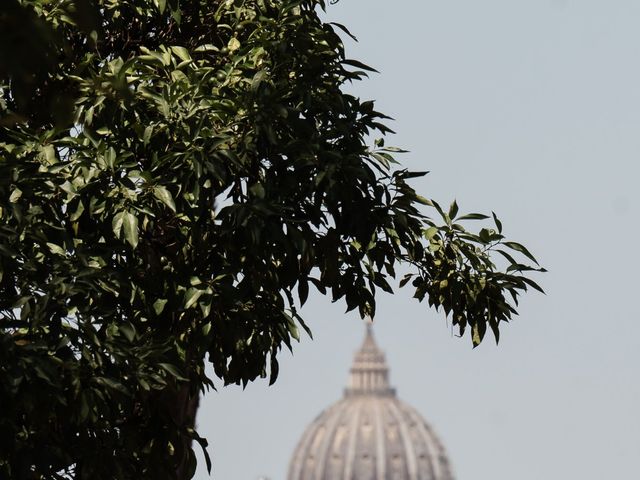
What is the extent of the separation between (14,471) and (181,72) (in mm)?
3864

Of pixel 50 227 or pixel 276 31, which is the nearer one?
pixel 50 227

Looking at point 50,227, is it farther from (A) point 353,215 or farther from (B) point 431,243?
(B) point 431,243

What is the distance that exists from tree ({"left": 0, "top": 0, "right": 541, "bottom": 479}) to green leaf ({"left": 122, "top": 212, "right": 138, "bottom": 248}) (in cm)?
2

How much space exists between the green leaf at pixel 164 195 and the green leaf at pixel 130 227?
26 cm

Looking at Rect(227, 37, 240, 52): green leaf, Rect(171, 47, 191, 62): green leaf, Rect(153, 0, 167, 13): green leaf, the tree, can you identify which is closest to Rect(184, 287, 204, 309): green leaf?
the tree

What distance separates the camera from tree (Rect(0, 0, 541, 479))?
12.6 m

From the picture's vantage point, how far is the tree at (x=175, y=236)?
41.4ft

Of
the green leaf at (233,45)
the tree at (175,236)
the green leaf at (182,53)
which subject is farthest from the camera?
the green leaf at (233,45)

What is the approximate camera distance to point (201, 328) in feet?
44.9

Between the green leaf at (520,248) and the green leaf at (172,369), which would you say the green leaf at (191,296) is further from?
the green leaf at (520,248)

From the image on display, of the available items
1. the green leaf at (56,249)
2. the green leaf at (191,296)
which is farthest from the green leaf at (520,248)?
the green leaf at (56,249)

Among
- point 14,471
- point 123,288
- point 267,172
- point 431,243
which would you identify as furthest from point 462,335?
point 14,471

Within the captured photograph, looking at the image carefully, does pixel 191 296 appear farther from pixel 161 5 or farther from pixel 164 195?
pixel 161 5

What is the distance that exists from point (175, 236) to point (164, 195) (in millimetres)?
1216
